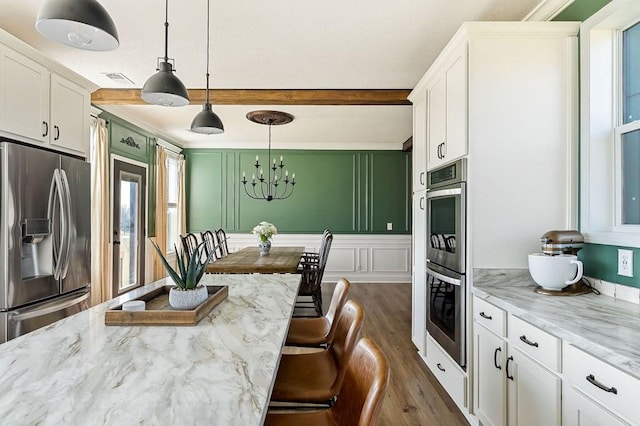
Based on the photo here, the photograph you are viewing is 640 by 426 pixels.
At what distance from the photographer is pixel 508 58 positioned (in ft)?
7.09

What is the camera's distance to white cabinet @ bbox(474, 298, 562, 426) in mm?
1451

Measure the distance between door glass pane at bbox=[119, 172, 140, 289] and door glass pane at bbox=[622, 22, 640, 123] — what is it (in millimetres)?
5229

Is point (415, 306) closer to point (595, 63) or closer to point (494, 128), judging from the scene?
point (494, 128)

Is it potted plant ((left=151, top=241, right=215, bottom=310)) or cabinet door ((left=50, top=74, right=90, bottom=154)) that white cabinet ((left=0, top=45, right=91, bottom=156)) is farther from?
potted plant ((left=151, top=241, right=215, bottom=310))

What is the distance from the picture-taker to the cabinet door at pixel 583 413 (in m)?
1.15

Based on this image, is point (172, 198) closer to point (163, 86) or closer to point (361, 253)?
Result: point (361, 253)

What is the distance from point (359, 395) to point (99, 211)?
13.9 feet

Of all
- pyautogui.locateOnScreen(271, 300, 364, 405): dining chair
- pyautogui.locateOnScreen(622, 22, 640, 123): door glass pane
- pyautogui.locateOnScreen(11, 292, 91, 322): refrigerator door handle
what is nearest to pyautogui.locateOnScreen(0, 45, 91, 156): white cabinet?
pyautogui.locateOnScreen(11, 292, 91, 322): refrigerator door handle

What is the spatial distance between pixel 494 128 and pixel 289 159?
16.1ft

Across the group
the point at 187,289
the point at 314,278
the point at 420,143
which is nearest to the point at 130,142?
the point at 314,278

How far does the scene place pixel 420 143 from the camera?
319 cm

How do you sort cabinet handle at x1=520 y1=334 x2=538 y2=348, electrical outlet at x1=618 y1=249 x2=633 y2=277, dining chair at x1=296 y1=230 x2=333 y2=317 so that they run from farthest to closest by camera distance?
dining chair at x1=296 y1=230 x2=333 y2=317
electrical outlet at x1=618 y1=249 x2=633 y2=277
cabinet handle at x1=520 y1=334 x2=538 y2=348

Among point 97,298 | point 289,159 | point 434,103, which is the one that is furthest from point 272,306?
point 289,159

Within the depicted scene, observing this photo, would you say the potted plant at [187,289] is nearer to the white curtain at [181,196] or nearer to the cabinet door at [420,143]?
the cabinet door at [420,143]
